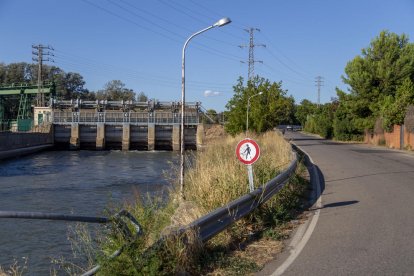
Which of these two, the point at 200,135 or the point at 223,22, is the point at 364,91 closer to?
the point at 200,135

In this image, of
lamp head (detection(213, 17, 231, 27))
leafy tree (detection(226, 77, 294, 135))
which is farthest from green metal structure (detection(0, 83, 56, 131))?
lamp head (detection(213, 17, 231, 27))

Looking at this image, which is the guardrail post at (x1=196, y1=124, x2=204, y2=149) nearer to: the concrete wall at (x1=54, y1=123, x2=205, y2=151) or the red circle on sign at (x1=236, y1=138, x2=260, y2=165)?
the concrete wall at (x1=54, y1=123, x2=205, y2=151)

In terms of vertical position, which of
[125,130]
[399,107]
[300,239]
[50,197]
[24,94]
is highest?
[24,94]

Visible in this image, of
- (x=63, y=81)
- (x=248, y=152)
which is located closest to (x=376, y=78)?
(x=248, y=152)

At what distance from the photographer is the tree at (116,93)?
424ft

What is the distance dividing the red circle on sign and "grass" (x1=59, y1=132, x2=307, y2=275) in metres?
0.47

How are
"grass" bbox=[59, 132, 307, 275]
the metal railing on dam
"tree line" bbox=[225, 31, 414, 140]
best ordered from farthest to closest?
the metal railing on dam
"tree line" bbox=[225, 31, 414, 140]
"grass" bbox=[59, 132, 307, 275]

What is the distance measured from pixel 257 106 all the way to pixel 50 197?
91.7 ft

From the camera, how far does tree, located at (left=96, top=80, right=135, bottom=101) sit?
424 feet

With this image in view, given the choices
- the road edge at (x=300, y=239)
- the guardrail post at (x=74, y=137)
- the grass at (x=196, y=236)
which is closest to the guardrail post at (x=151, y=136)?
the guardrail post at (x=74, y=137)

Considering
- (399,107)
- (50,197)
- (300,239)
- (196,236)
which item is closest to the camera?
(196,236)

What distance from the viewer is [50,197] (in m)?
20.1

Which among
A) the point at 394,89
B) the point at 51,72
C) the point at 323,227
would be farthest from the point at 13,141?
the point at 51,72

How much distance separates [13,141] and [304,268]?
143 feet
